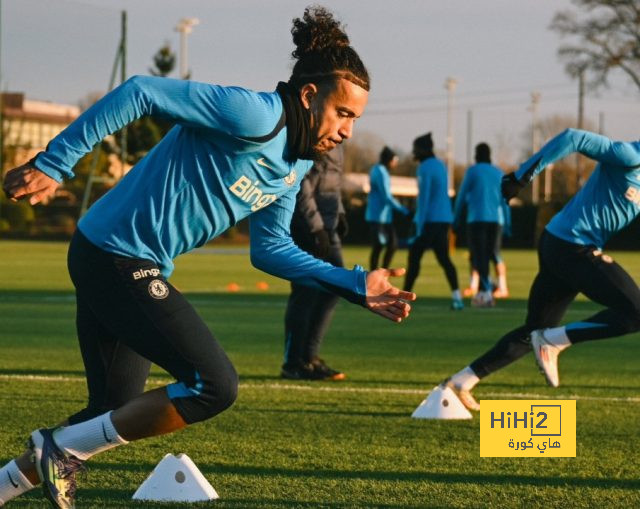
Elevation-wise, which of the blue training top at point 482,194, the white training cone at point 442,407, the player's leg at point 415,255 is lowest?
the player's leg at point 415,255

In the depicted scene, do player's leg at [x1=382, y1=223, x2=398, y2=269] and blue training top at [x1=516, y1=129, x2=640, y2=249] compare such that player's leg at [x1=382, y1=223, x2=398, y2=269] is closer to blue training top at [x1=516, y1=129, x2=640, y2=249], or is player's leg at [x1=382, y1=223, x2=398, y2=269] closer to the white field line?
the white field line

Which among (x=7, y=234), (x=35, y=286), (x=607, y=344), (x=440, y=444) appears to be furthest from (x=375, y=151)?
(x=440, y=444)

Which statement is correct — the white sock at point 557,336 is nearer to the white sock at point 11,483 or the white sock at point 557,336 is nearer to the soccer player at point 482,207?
the white sock at point 11,483

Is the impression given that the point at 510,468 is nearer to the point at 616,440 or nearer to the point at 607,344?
the point at 616,440

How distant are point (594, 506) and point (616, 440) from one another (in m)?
1.87

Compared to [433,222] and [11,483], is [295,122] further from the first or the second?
[433,222]

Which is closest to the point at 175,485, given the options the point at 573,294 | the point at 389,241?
the point at 573,294

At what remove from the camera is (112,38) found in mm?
36844

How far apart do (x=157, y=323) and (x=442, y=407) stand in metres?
3.72

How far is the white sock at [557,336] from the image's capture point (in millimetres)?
8844

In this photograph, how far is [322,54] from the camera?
518 cm

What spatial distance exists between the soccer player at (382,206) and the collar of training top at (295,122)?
51.9 feet

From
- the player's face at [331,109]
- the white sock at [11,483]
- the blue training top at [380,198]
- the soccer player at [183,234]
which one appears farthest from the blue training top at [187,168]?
the blue training top at [380,198]

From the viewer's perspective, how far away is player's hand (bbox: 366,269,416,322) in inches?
201
